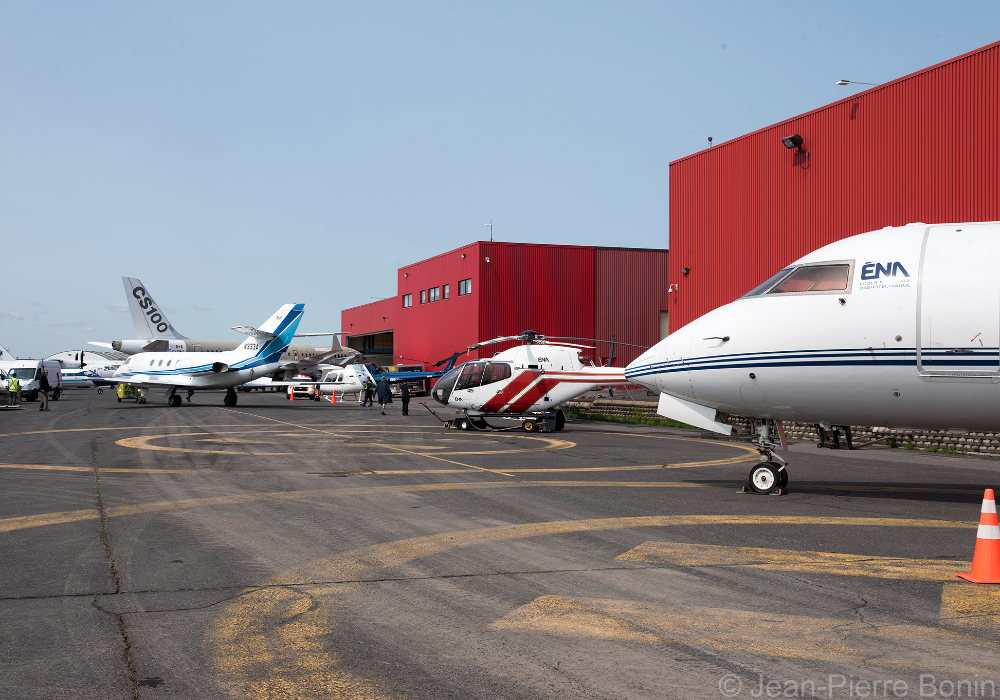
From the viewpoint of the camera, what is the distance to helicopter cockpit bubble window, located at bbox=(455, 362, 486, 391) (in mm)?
24172

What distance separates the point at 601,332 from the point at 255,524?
38932mm

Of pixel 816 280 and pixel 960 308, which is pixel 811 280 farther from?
pixel 960 308

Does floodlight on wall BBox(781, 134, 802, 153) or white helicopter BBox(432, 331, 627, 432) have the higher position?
floodlight on wall BBox(781, 134, 802, 153)

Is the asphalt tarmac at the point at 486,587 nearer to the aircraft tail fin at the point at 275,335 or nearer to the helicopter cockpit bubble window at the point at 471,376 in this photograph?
the helicopter cockpit bubble window at the point at 471,376

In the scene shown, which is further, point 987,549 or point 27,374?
point 27,374

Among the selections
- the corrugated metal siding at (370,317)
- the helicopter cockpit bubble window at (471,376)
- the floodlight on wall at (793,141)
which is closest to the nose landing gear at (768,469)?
the helicopter cockpit bubble window at (471,376)

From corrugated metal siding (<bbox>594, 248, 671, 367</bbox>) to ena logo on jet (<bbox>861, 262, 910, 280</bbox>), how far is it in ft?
117

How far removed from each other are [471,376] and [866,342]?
622 inches

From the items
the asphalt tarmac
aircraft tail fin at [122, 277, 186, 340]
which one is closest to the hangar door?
the asphalt tarmac

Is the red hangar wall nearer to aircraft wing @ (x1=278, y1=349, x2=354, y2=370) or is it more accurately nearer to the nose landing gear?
aircraft wing @ (x1=278, y1=349, x2=354, y2=370)

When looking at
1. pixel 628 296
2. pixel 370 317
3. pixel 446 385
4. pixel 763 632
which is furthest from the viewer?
pixel 370 317

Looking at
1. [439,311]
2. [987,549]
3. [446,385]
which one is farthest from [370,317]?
[987,549]

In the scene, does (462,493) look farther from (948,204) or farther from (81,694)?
(948,204)

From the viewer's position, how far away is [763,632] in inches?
191
